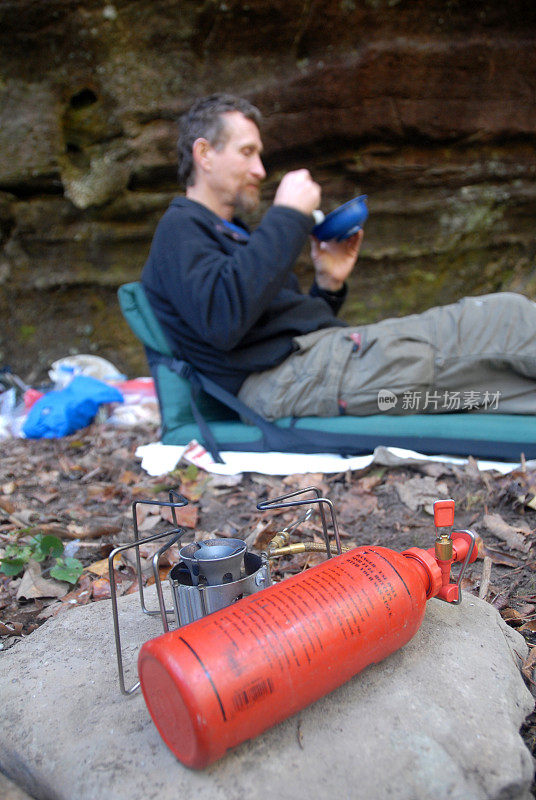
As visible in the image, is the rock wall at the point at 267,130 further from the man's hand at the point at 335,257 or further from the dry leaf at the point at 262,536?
the dry leaf at the point at 262,536

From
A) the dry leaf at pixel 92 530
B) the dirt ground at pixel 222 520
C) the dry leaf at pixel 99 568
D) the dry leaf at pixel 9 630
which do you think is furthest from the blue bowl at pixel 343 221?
the dry leaf at pixel 9 630

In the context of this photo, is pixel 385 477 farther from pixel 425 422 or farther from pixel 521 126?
pixel 521 126

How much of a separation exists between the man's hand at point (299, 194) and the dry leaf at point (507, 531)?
1.63 m

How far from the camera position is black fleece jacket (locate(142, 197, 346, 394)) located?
102 inches

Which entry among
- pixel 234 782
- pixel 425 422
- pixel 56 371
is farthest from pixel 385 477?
pixel 56 371

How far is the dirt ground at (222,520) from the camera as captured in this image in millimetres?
1694

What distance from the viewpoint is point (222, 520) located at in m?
2.26

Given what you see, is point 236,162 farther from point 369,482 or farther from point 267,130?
point 369,482

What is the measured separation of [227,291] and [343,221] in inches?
32.3

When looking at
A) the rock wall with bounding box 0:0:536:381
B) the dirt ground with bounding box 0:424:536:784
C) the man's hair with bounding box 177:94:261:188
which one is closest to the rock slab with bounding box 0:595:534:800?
the dirt ground with bounding box 0:424:536:784

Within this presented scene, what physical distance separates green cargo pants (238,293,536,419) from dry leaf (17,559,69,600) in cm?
129

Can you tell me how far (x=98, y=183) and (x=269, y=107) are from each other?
1385 mm

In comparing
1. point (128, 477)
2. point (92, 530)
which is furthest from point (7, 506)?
point (128, 477)

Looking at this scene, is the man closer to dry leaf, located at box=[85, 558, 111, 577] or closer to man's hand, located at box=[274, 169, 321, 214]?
man's hand, located at box=[274, 169, 321, 214]
